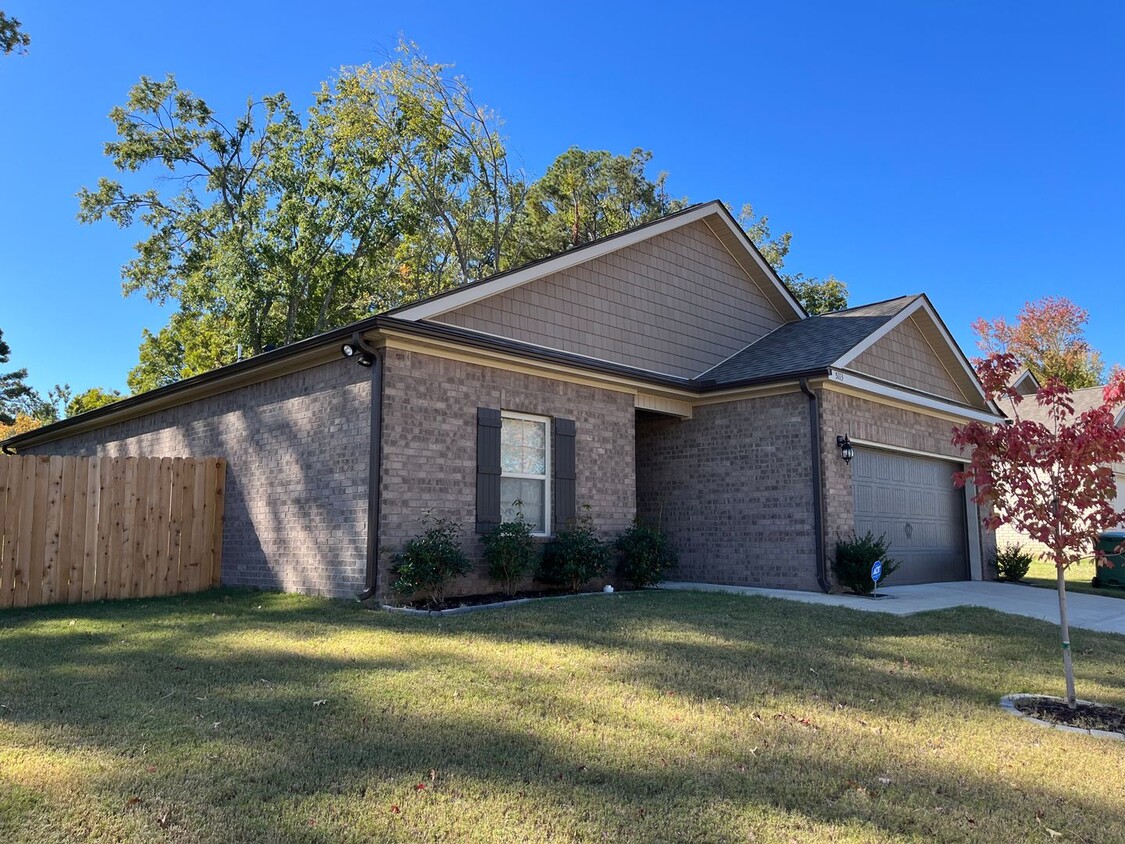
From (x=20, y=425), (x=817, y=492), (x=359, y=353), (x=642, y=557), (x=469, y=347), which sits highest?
(x=20, y=425)

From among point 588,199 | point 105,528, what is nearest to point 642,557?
point 105,528

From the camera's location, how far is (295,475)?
10.1 m

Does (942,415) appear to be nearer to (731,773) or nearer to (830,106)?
(830,106)

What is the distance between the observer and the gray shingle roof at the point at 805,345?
1232 centimetres

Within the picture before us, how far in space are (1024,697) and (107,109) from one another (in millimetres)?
29905

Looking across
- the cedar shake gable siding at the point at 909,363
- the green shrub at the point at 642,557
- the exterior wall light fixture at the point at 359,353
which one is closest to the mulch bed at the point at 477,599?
the green shrub at the point at 642,557

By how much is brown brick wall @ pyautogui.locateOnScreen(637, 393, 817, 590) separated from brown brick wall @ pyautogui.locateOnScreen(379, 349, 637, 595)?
6.67 ft

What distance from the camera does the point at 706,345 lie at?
14430 mm

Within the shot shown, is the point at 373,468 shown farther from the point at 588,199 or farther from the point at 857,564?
the point at 588,199

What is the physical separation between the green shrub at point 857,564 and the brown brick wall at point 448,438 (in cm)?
337

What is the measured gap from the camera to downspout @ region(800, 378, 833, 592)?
11266 millimetres

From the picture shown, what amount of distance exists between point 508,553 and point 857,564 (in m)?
5.15

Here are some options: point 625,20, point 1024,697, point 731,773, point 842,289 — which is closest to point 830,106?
point 625,20

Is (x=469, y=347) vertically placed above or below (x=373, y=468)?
above
